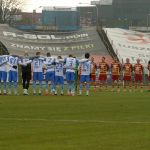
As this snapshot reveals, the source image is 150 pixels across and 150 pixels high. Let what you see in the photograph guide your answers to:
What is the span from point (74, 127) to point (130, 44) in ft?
189

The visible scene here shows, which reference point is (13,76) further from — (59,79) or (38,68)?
(59,79)

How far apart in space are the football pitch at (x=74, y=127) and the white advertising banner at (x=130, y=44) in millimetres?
45203

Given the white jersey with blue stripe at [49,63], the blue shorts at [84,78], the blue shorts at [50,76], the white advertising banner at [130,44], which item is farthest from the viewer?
the white advertising banner at [130,44]

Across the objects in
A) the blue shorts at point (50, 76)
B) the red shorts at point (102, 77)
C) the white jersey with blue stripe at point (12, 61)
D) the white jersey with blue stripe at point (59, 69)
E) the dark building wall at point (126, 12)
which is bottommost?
the red shorts at point (102, 77)

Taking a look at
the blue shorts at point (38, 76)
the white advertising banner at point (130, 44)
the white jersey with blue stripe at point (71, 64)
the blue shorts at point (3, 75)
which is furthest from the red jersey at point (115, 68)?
the white advertising banner at point (130, 44)

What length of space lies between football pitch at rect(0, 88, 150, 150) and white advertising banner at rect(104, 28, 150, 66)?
45.2 meters

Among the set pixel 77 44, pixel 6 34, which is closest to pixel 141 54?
pixel 77 44

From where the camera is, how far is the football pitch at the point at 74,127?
51.0ft

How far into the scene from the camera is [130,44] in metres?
Answer: 76.4

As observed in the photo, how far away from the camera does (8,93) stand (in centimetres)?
3906

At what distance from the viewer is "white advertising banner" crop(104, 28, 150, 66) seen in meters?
73.6

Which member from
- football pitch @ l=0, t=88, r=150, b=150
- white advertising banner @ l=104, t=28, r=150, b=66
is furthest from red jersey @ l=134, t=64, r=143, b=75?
white advertising banner @ l=104, t=28, r=150, b=66

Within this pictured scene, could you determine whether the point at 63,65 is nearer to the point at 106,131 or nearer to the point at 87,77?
the point at 87,77

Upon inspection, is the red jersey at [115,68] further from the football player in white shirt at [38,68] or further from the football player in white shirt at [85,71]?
the football player in white shirt at [38,68]
